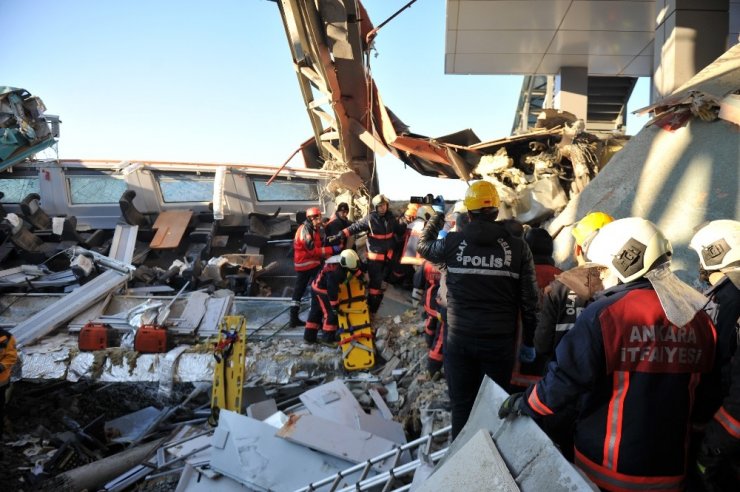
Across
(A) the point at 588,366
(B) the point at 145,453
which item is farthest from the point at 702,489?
(B) the point at 145,453

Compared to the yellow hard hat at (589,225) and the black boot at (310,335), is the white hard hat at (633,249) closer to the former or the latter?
the yellow hard hat at (589,225)

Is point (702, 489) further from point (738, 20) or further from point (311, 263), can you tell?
point (738, 20)

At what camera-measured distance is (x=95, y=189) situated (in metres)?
8.26

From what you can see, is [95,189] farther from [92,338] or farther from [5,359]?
[5,359]

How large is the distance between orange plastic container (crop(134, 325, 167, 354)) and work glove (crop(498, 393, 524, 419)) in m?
4.81

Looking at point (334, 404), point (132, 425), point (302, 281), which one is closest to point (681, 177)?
point (334, 404)

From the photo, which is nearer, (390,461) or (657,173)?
(390,461)

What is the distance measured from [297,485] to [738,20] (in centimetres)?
1030

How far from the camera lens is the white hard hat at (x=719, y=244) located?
85.3 inches

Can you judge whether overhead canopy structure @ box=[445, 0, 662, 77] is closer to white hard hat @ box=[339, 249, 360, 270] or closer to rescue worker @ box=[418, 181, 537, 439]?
white hard hat @ box=[339, 249, 360, 270]

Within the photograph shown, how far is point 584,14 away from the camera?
7.67 m

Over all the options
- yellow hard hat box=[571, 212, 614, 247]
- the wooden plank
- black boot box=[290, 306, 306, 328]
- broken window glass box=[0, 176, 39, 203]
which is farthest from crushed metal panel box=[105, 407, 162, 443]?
yellow hard hat box=[571, 212, 614, 247]

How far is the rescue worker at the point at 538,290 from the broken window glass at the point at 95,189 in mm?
7112

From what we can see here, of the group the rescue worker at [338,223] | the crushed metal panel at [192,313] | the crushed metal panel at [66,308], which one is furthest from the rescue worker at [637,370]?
the crushed metal panel at [66,308]
